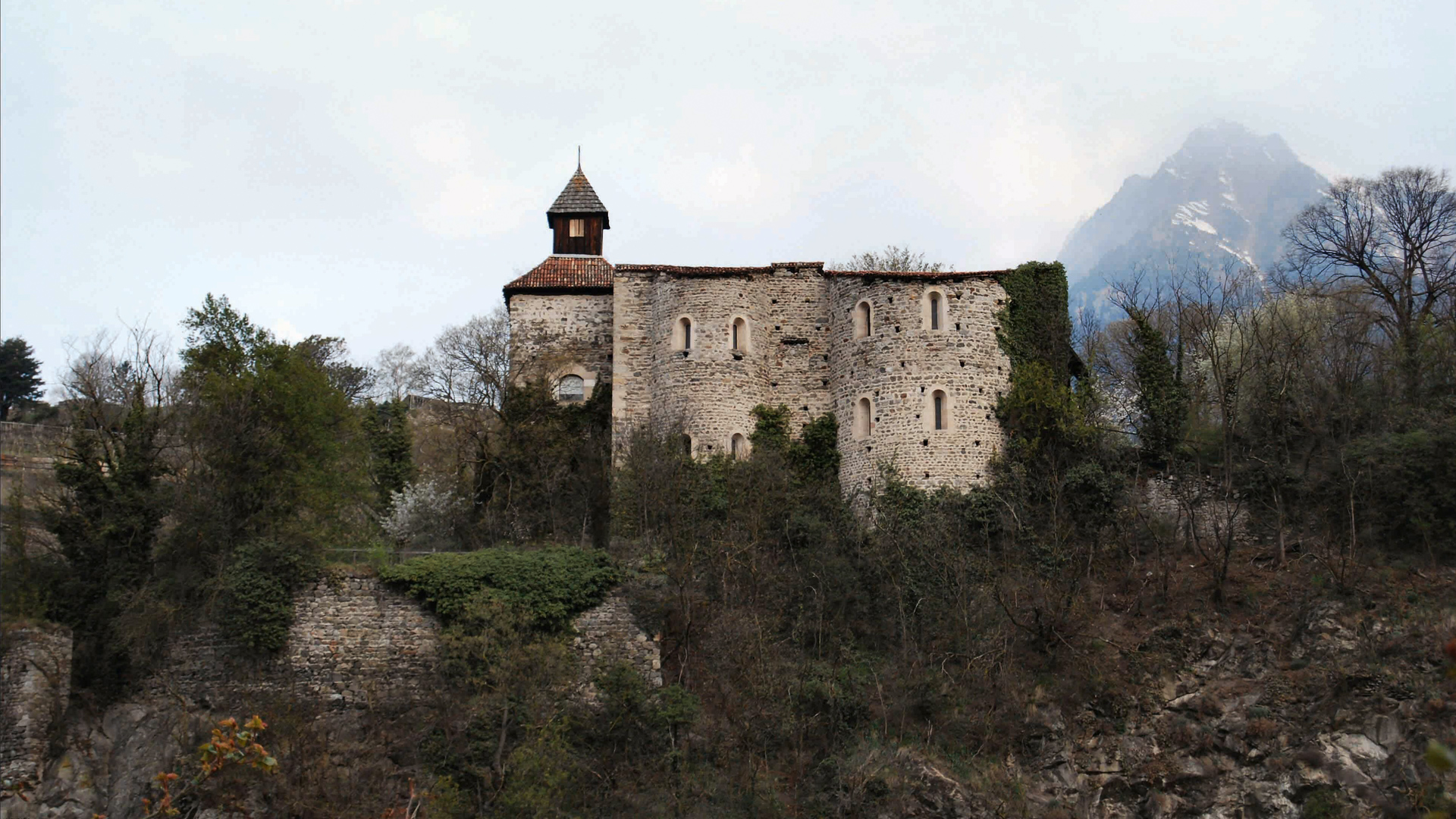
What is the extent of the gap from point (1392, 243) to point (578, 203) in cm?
2614

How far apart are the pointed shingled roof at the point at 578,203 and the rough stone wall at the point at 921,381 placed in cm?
1278

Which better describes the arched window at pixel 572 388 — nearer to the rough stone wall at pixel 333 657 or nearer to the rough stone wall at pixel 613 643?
the rough stone wall at pixel 613 643

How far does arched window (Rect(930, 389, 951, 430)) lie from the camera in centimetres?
3183

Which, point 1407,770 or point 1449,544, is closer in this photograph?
point 1407,770

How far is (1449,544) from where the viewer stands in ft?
82.6

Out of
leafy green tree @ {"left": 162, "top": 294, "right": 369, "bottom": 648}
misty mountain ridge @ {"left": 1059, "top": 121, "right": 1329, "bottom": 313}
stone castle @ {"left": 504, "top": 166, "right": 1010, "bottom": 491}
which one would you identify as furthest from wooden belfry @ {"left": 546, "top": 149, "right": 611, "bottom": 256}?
misty mountain ridge @ {"left": 1059, "top": 121, "right": 1329, "bottom": 313}

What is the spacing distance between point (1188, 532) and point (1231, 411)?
3660 mm

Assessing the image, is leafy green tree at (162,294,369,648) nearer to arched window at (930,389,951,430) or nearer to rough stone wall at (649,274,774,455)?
rough stone wall at (649,274,774,455)

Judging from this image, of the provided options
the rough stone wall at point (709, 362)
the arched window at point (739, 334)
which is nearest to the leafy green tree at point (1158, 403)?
the rough stone wall at point (709, 362)

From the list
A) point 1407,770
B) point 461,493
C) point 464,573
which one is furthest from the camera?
point 461,493

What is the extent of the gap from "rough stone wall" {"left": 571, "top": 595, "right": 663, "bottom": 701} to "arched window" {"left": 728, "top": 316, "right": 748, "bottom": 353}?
9504 mm

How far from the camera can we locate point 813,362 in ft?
113

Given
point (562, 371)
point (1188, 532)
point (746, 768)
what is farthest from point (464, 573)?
point (1188, 532)

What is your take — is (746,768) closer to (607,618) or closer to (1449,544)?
(607,618)
